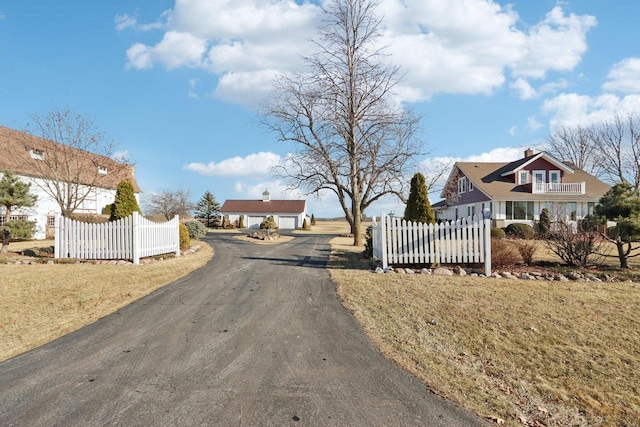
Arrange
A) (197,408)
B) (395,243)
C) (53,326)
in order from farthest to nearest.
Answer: (395,243), (53,326), (197,408)

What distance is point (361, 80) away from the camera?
21.7 meters

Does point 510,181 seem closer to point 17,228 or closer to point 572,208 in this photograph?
point 572,208

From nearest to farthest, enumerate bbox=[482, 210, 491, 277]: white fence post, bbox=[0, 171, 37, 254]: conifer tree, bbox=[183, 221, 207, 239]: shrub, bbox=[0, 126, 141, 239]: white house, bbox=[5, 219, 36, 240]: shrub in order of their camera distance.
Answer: bbox=[482, 210, 491, 277]: white fence post, bbox=[5, 219, 36, 240]: shrub, bbox=[0, 171, 37, 254]: conifer tree, bbox=[0, 126, 141, 239]: white house, bbox=[183, 221, 207, 239]: shrub

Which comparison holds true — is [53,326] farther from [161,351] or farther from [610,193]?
[610,193]

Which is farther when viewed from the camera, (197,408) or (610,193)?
(610,193)

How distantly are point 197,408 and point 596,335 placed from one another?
18.3 ft

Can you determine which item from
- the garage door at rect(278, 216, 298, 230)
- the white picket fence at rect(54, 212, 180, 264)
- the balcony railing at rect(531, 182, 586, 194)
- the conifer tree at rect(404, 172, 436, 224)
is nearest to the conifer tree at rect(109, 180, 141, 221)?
the white picket fence at rect(54, 212, 180, 264)

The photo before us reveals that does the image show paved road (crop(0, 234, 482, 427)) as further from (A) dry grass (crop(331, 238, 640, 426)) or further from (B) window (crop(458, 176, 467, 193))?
(B) window (crop(458, 176, 467, 193))

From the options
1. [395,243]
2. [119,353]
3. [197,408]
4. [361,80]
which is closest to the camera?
[197,408]

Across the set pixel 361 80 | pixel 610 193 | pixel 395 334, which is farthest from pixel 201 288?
pixel 361 80

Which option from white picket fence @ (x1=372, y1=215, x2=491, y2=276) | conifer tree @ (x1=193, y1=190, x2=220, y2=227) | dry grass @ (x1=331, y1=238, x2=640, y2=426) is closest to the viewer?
dry grass @ (x1=331, y1=238, x2=640, y2=426)

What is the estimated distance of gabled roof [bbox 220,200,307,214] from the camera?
53.6 m

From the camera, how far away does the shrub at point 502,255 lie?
36.5ft

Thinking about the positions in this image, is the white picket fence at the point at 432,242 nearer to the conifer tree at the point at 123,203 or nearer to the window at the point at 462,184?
the conifer tree at the point at 123,203
